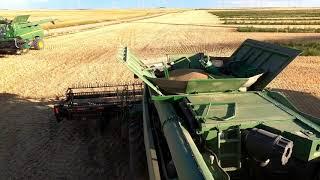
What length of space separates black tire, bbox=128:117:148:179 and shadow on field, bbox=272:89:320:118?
15.2 ft

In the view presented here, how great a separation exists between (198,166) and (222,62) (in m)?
5.37

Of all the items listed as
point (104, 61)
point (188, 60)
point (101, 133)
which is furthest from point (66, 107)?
point (104, 61)

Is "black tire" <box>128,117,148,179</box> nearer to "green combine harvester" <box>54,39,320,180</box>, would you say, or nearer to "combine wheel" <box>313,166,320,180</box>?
"green combine harvester" <box>54,39,320,180</box>

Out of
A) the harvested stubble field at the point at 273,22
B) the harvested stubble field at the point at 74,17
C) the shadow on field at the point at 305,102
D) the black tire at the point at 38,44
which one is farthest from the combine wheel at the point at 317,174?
the harvested stubble field at the point at 74,17

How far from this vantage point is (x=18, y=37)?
20734 millimetres

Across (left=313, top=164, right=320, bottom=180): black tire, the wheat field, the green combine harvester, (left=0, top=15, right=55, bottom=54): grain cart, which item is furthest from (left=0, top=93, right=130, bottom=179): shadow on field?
(left=0, top=15, right=55, bottom=54): grain cart

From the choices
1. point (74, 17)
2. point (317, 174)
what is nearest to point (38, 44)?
point (317, 174)

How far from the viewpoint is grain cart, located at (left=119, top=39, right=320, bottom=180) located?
4207 mm

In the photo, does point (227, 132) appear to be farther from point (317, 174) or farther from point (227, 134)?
point (317, 174)

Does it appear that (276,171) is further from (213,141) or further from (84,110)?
(84,110)

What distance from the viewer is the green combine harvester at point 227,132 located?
423 centimetres

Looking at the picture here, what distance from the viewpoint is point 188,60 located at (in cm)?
934

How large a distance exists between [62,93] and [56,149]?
4686 mm

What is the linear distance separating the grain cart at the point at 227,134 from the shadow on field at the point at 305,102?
13.3ft
